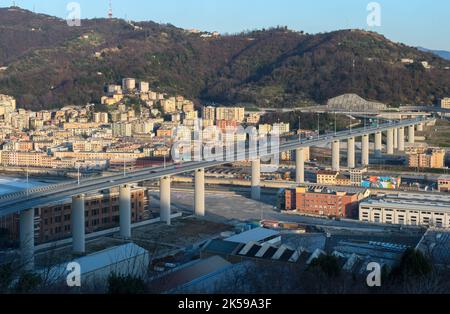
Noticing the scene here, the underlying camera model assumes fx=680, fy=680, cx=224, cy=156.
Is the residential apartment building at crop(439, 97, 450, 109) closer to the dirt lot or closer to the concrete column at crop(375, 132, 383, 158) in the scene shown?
the dirt lot

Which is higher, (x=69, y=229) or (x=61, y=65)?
(x=61, y=65)

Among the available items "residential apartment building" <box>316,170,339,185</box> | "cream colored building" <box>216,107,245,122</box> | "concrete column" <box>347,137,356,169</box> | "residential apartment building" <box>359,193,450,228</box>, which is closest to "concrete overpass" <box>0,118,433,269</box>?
"residential apartment building" <box>316,170,339,185</box>

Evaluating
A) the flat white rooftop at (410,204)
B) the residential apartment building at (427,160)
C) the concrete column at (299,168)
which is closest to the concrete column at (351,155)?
the residential apartment building at (427,160)

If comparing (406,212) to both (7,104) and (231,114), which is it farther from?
(7,104)

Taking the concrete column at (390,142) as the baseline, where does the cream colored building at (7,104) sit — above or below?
above

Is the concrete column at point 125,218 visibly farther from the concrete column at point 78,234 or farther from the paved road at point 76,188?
the concrete column at point 78,234

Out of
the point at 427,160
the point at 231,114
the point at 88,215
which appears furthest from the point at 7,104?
the point at 88,215
